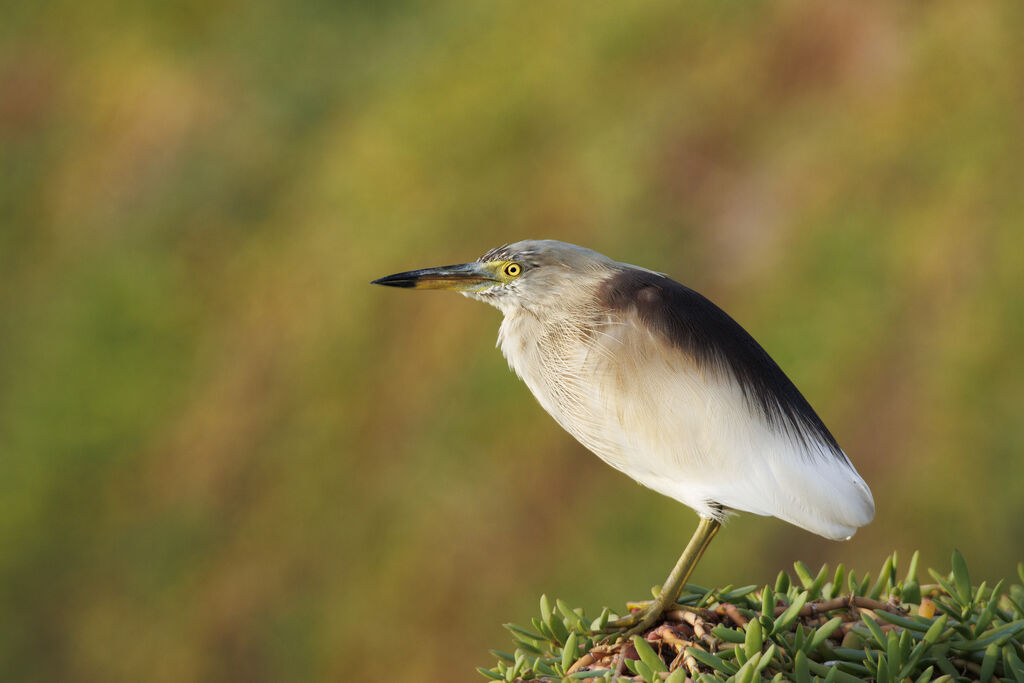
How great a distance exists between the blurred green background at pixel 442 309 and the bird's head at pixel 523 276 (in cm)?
117

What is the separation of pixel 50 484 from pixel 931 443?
1995 millimetres

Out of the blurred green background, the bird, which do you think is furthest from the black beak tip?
the blurred green background

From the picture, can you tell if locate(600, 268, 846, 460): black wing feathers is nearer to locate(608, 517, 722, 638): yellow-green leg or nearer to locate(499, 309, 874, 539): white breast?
locate(499, 309, 874, 539): white breast

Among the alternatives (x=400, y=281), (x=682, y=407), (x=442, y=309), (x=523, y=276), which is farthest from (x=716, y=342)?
(x=442, y=309)

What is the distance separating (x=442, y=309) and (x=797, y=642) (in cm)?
166

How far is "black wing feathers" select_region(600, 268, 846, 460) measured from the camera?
3.02 feet

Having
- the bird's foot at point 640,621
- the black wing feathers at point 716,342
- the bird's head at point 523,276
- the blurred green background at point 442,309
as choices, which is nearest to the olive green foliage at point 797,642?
the bird's foot at point 640,621

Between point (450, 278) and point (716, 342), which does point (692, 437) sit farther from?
point (450, 278)

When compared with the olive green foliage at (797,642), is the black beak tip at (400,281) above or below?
above

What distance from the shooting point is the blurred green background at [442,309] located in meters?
2.13

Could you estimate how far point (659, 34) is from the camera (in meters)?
2.52

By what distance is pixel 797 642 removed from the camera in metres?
0.79

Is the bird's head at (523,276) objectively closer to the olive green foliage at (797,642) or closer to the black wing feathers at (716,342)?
the black wing feathers at (716,342)

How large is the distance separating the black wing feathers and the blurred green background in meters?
1.14
